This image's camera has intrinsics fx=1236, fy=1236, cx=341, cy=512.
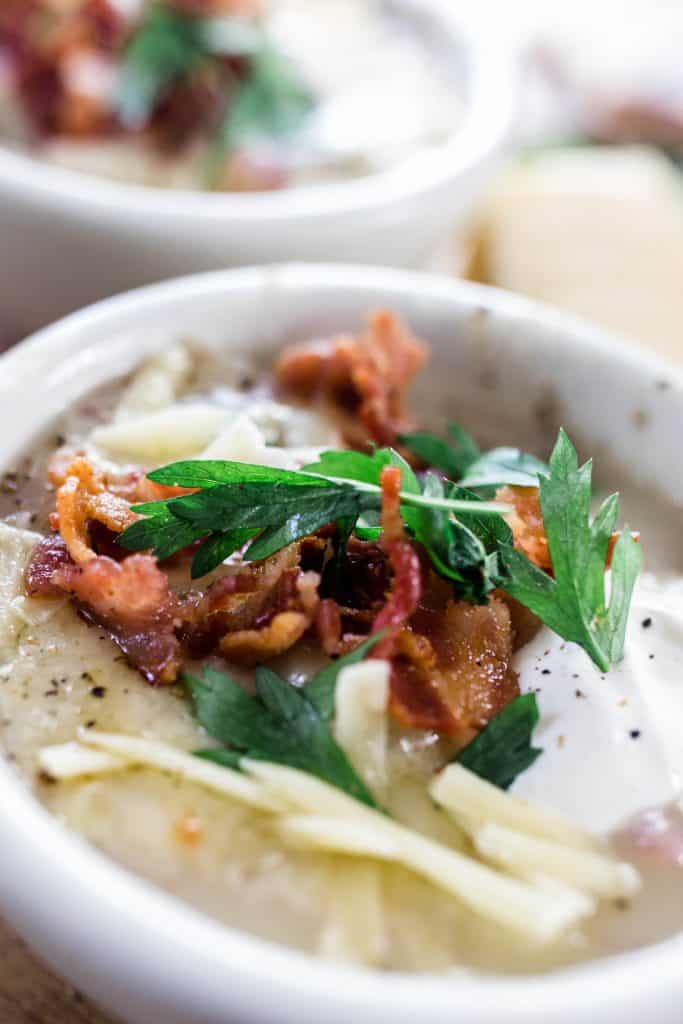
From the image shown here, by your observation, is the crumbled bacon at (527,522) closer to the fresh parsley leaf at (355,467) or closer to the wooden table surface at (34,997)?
the fresh parsley leaf at (355,467)

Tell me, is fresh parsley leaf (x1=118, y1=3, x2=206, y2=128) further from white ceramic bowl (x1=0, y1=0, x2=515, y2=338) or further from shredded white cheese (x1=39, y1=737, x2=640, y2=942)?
shredded white cheese (x1=39, y1=737, x2=640, y2=942)

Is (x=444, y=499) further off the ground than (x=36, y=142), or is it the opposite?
(x=444, y=499)

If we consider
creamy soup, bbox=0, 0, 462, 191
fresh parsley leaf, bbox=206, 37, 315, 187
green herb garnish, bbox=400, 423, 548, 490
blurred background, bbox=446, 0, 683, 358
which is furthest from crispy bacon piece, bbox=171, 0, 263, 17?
green herb garnish, bbox=400, 423, 548, 490

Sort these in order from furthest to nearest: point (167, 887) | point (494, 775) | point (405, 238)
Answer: point (405, 238) → point (494, 775) → point (167, 887)

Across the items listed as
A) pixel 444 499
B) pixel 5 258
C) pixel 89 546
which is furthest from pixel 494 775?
pixel 5 258

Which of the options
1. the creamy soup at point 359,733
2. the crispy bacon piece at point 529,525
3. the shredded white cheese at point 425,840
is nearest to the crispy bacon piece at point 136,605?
the creamy soup at point 359,733

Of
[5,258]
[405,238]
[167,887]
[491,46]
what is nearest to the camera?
[167,887]

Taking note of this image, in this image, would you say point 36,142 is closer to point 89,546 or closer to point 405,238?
point 405,238

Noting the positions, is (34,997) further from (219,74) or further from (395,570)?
(219,74)
